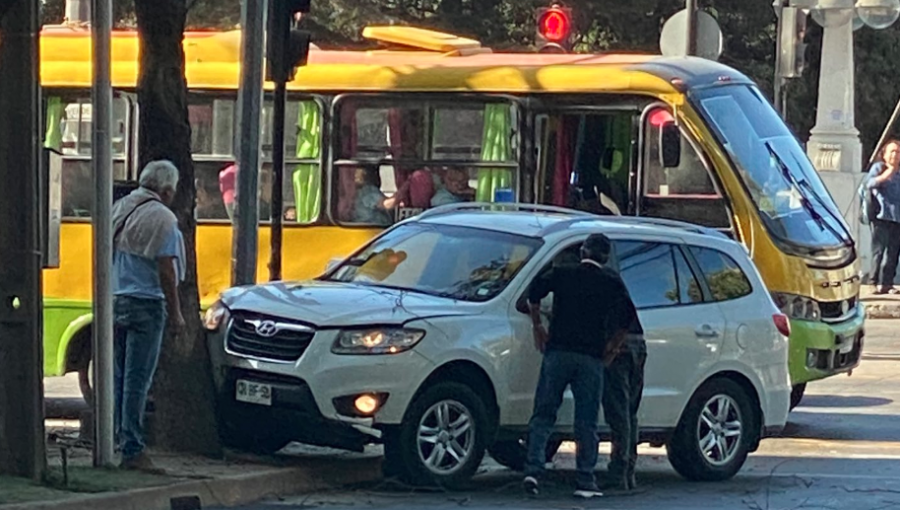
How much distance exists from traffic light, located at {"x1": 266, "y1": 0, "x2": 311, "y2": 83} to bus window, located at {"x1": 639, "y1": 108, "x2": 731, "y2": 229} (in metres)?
3.32

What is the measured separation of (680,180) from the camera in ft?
49.9

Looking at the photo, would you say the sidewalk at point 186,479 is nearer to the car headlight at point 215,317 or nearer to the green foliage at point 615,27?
the car headlight at point 215,317

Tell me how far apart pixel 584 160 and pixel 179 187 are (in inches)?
194

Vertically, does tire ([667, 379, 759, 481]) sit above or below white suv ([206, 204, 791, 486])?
below

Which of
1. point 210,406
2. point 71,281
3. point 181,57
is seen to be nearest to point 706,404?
point 210,406

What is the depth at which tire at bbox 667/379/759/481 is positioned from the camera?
12.5 meters

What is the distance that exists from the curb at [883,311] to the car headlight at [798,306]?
857 centimetres

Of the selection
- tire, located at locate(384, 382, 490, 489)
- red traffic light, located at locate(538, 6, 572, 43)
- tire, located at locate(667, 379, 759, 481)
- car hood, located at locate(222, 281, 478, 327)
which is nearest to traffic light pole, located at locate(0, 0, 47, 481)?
car hood, located at locate(222, 281, 478, 327)

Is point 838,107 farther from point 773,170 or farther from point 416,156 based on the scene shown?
point 416,156

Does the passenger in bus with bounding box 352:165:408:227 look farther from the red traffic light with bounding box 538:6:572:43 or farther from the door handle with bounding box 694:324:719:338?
the door handle with bounding box 694:324:719:338

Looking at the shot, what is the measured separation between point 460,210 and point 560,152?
254 cm

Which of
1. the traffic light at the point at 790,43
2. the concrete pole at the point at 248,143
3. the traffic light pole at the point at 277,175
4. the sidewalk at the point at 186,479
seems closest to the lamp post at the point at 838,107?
the traffic light at the point at 790,43

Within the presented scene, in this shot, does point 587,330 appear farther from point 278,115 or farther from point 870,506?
point 278,115

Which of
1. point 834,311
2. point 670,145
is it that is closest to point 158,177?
point 670,145
